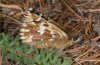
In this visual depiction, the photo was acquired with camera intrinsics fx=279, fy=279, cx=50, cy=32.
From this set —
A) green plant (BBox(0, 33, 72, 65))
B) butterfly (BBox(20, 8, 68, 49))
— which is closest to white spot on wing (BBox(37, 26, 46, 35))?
butterfly (BBox(20, 8, 68, 49))

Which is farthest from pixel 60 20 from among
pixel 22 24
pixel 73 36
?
pixel 22 24

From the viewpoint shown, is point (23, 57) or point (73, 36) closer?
point (23, 57)

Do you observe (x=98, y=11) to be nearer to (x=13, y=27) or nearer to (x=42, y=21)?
(x=42, y=21)

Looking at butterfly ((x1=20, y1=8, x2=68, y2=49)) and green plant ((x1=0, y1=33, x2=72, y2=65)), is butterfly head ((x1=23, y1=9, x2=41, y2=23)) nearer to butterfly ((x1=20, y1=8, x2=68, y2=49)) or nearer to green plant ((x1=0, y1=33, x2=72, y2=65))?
butterfly ((x1=20, y1=8, x2=68, y2=49))

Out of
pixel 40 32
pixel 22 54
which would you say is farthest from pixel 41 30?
pixel 22 54

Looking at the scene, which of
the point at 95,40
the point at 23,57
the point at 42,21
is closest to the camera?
the point at 23,57

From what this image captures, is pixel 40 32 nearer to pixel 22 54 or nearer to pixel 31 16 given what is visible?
pixel 31 16
